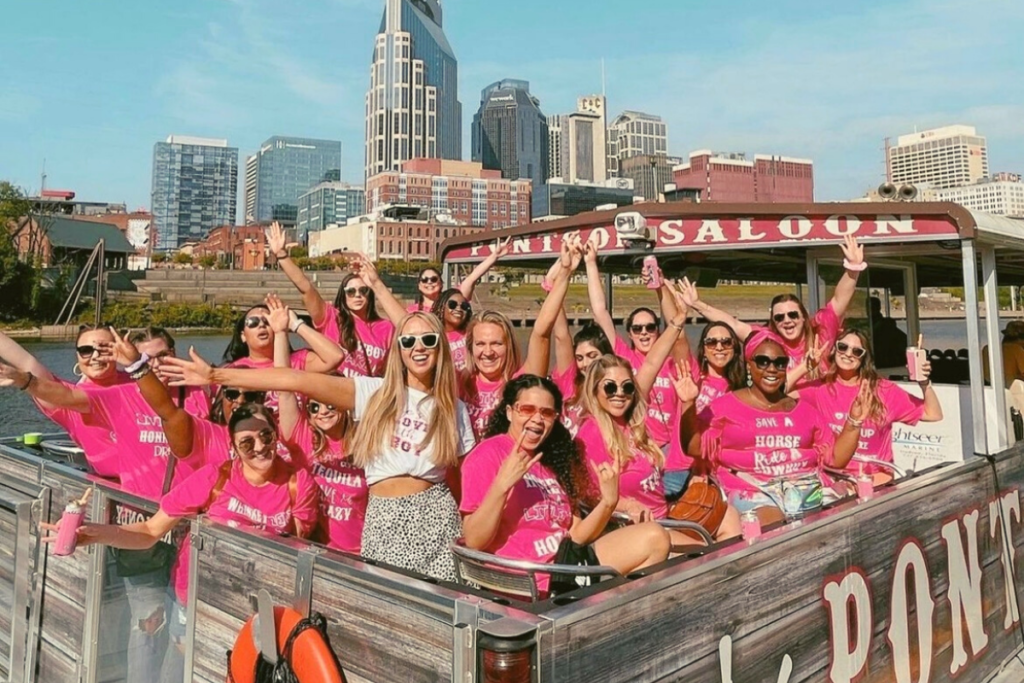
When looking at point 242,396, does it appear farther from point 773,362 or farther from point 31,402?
point 31,402

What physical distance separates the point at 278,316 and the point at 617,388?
1587 millimetres

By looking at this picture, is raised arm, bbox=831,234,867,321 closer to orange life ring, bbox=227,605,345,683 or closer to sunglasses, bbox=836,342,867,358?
sunglasses, bbox=836,342,867,358

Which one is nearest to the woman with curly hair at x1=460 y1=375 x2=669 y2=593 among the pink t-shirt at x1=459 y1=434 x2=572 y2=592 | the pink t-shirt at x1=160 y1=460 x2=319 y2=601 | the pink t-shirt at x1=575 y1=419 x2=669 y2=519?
the pink t-shirt at x1=459 y1=434 x2=572 y2=592

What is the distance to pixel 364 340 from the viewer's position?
15.0ft

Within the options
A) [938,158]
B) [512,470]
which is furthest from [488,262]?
[938,158]

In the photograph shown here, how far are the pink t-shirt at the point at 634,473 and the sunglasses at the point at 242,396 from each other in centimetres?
156

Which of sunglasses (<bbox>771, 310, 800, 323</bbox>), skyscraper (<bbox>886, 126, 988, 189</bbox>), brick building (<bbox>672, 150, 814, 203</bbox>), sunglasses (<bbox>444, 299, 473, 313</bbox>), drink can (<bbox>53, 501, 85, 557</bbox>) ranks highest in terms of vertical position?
brick building (<bbox>672, 150, 814, 203</bbox>)

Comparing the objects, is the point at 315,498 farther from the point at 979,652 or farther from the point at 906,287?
the point at 906,287

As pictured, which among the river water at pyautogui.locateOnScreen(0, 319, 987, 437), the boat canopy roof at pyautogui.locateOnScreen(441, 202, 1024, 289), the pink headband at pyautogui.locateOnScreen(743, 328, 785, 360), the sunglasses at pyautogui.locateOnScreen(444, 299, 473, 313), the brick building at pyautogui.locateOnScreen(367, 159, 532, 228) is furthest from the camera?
the brick building at pyautogui.locateOnScreen(367, 159, 532, 228)

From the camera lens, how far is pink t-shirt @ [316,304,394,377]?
4.47 meters

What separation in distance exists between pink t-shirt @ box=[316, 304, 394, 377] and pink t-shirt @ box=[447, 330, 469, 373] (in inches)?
15.5

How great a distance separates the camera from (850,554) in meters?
2.73

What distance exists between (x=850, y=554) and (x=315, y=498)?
81.1 inches

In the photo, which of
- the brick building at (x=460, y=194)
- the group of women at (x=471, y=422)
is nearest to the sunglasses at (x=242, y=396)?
the group of women at (x=471, y=422)
